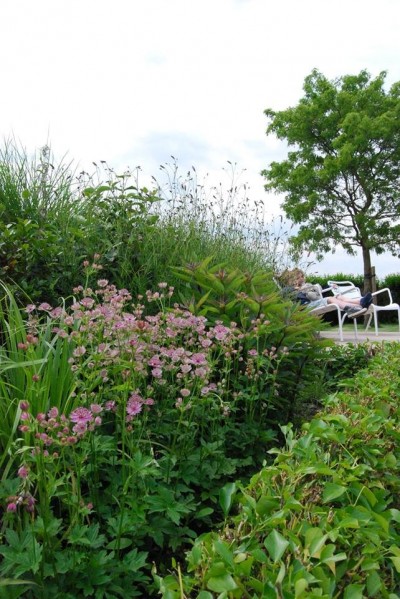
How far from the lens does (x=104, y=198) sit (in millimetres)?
5172

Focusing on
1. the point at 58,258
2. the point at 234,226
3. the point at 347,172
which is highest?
the point at 347,172

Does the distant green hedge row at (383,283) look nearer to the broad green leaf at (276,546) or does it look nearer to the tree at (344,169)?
the tree at (344,169)

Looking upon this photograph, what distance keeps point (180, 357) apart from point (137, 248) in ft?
8.02

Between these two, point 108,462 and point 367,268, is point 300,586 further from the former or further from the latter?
point 367,268

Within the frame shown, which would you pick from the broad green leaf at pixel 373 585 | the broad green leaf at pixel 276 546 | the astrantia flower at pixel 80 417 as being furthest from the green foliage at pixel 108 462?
the broad green leaf at pixel 373 585

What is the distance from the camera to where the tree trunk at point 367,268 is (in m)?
23.7

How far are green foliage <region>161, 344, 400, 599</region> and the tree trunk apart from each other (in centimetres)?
2215

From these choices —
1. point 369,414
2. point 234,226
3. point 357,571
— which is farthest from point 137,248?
point 357,571

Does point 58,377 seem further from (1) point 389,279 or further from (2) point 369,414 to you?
(1) point 389,279

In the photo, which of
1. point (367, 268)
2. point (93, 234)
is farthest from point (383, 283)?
point (93, 234)

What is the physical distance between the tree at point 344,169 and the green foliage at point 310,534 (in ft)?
72.5

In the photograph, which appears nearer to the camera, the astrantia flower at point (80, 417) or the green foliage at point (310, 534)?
the green foliage at point (310, 534)

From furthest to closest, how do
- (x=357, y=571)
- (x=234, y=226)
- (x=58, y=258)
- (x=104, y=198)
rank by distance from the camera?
(x=234, y=226) < (x=104, y=198) < (x=58, y=258) < (x=357, y=571)

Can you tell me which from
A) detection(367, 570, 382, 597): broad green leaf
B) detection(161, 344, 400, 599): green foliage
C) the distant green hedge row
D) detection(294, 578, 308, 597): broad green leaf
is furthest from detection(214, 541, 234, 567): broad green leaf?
the distant green hedge row
